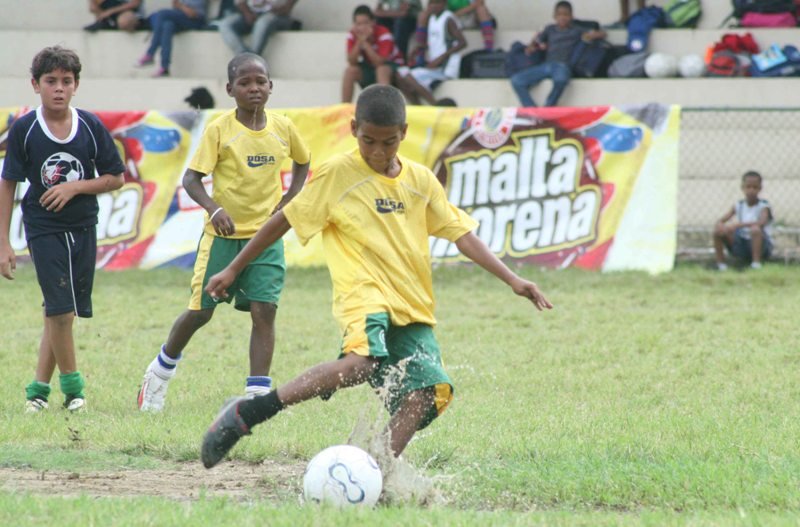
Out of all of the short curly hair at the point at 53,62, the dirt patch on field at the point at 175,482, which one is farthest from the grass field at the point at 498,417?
the short curly hair at the point at 53,62

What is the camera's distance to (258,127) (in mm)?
7273

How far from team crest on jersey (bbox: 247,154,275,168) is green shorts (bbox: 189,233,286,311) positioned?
17.5 inches

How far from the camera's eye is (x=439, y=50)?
664 inches

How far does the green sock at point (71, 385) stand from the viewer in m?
7.25

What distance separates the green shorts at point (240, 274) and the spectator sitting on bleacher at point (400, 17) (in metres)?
10.4

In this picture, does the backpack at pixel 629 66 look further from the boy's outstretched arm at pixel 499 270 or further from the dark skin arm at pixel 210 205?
the boy's outstretched arm at pixel 499 270

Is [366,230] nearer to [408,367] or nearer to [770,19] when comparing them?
[408,367]

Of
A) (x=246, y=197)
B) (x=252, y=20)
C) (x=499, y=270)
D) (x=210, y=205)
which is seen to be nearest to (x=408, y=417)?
(x=499, y=270)

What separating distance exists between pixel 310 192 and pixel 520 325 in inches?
225

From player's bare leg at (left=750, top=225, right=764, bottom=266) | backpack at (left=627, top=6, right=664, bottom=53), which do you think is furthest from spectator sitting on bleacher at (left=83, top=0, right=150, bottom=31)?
player's bare leg at (left=750, top=225, right=764, bottom=266)

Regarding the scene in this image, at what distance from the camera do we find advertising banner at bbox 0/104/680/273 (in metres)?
13.0

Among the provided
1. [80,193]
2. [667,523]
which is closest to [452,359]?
[80,193]

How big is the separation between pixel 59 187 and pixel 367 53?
10128mm

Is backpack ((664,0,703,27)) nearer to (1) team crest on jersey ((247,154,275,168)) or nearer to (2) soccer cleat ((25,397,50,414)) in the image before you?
(1) team crest on jersey ((247,154,275,168))
